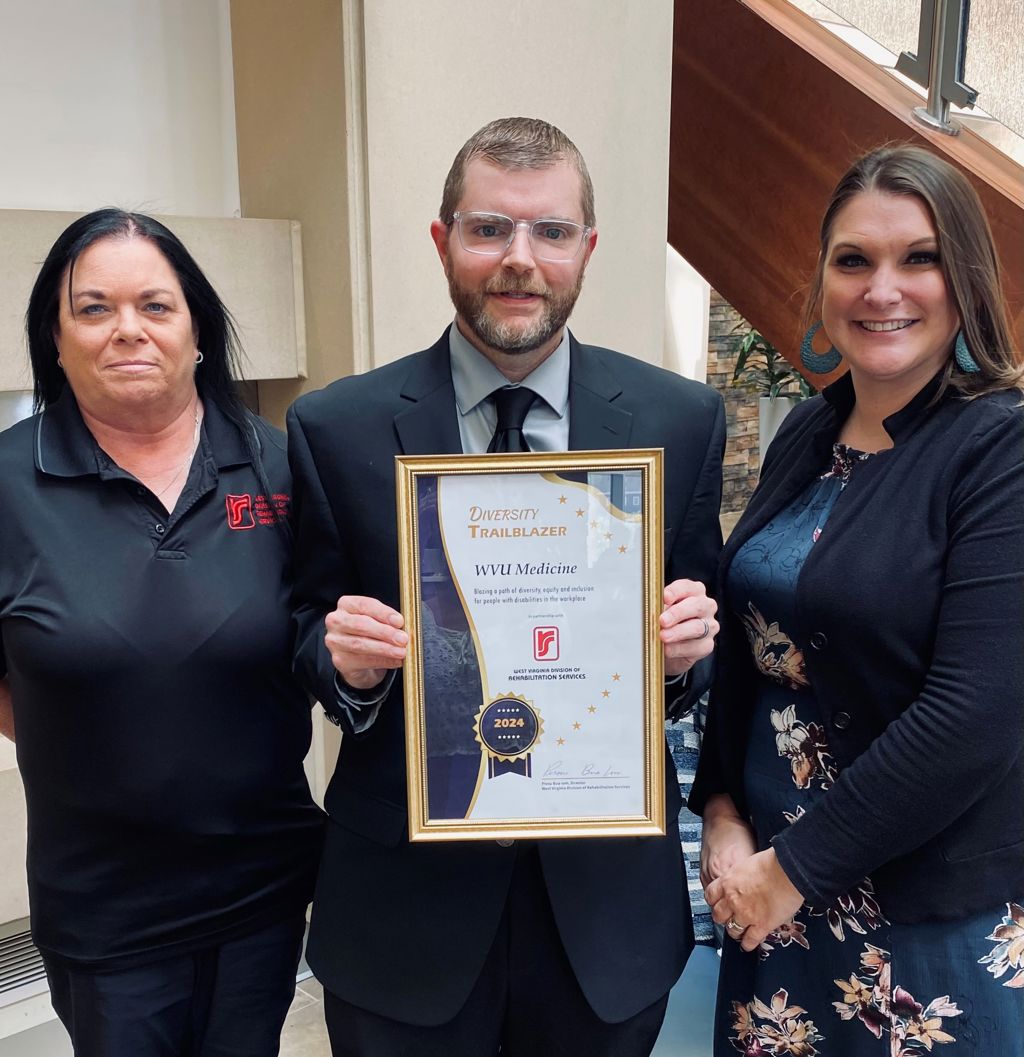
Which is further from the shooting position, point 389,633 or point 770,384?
point 770,384

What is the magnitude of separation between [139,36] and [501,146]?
198 centimetres

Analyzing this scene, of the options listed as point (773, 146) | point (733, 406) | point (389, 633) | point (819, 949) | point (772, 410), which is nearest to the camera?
point (389, 633)

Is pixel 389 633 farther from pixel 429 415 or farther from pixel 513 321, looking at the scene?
pixel 513 321

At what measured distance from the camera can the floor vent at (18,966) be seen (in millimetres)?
2777

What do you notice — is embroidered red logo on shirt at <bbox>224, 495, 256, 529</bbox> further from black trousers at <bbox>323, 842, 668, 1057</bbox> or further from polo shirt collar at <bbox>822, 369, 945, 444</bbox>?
polo shirt collar at <bbox>822, 369, 945, 444</bbox>

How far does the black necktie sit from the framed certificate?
7.3 inches

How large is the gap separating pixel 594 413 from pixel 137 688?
0.77 metres

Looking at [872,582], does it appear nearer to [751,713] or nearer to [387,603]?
[751,713]

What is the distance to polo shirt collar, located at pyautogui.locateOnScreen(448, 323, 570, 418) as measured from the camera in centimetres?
142

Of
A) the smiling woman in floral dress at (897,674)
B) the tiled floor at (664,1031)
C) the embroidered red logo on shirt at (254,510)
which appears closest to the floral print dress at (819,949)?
the smiling woman in floral dress at (897,674)

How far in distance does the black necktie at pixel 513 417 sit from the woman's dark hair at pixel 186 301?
437mm

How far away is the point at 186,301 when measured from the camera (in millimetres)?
1622

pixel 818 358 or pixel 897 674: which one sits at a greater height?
pixel 818 358

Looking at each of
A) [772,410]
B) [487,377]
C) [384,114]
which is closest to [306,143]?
[384,114]
